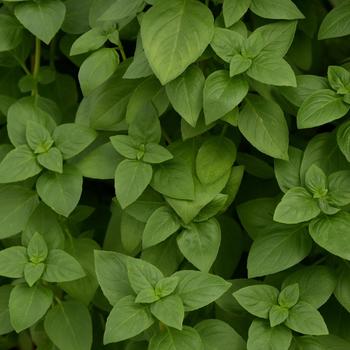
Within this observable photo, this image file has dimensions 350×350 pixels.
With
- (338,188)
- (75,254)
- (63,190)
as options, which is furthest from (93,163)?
(338,188)

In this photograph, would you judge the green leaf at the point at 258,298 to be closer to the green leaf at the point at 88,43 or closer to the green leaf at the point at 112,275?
the green leaf at the point at 112,275

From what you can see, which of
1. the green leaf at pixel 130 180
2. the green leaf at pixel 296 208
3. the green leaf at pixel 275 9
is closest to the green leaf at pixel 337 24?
the green leaf at pixel 275 9

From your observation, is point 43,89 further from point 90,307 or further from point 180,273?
point 180,273

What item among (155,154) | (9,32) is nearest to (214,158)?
(155,154)

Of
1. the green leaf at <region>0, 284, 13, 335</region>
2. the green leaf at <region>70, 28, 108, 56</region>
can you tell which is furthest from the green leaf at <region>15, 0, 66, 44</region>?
the green leaf at <region>0, 284, 13, 335</region>

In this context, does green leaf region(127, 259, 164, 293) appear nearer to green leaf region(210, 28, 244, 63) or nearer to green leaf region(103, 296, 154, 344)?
green leaf region(103, 296, 154, 344)

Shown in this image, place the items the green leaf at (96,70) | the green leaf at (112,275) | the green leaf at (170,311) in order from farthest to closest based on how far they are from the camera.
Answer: the green leaf at (96,70)
the green leaf at (112,275)
the green leaf at (170,311)

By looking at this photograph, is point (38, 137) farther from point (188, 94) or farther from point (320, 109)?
point (320, 109)
